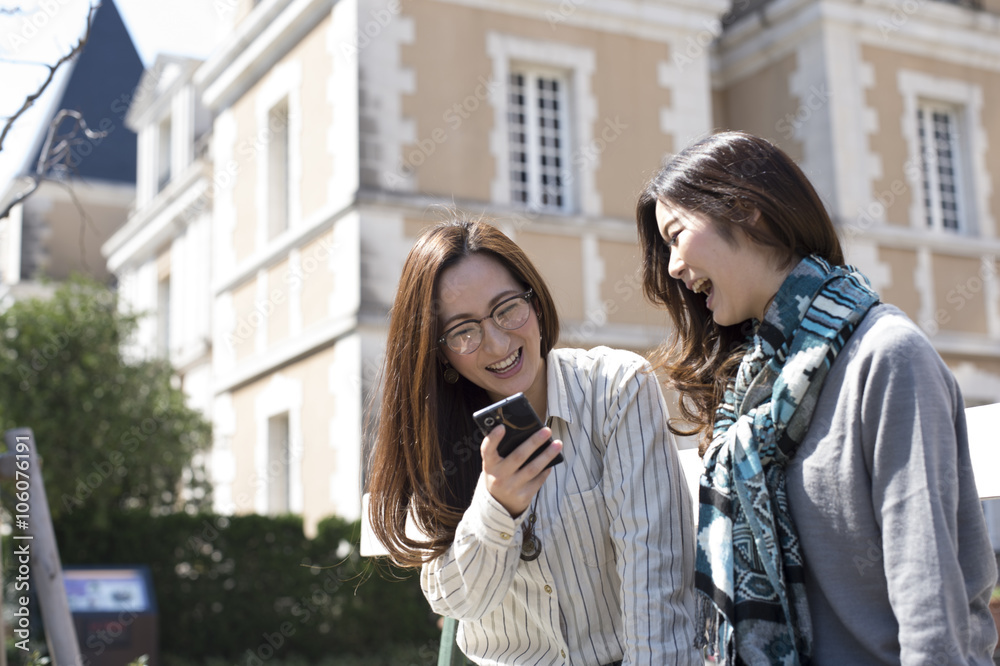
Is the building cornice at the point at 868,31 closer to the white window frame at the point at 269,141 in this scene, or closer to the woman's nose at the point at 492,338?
the white window frame at the point at 269,141

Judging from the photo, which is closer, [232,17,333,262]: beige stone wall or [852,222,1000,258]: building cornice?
[232,17,333,262]: beige stone wall

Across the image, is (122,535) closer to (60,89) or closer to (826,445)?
(826,445)

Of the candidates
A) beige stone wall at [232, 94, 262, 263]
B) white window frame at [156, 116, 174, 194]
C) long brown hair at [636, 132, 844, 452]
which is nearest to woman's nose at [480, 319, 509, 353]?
long brown hair at [636, 132, 844, 452]

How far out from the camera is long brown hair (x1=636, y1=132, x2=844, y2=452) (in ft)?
7.25

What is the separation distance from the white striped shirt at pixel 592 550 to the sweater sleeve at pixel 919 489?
1.91 feet

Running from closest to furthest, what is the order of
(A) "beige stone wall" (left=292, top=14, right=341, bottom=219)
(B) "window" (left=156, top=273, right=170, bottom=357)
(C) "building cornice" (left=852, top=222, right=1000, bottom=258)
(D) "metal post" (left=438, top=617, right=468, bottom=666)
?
(D) "metal post" (left=438, top=617, right=468, bottom=666) → (A) "beige stone wall" (left=292, top=14, right=341, bottom=219) → (C) "building cornice" (left=852, top=222, right=1000, bottom=258) → (B) "window" (left=156, top=273, right=170, bottom=357)

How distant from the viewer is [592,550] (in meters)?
2.52

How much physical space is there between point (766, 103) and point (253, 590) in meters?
9.16

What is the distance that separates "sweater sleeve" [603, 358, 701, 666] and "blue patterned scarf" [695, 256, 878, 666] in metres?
0.10

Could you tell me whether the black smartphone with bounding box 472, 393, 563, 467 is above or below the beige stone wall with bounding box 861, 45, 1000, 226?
A: below

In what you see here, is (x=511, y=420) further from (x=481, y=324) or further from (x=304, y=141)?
(x=304, y=141)

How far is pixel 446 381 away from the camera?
2830 millimetres

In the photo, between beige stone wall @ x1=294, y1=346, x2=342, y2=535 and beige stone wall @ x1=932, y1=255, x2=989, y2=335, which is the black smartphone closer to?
beige stone wall @ x1=294, y1=346, x2=342, y2=535

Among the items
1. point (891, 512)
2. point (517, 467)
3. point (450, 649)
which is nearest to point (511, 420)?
point (517, 467)
